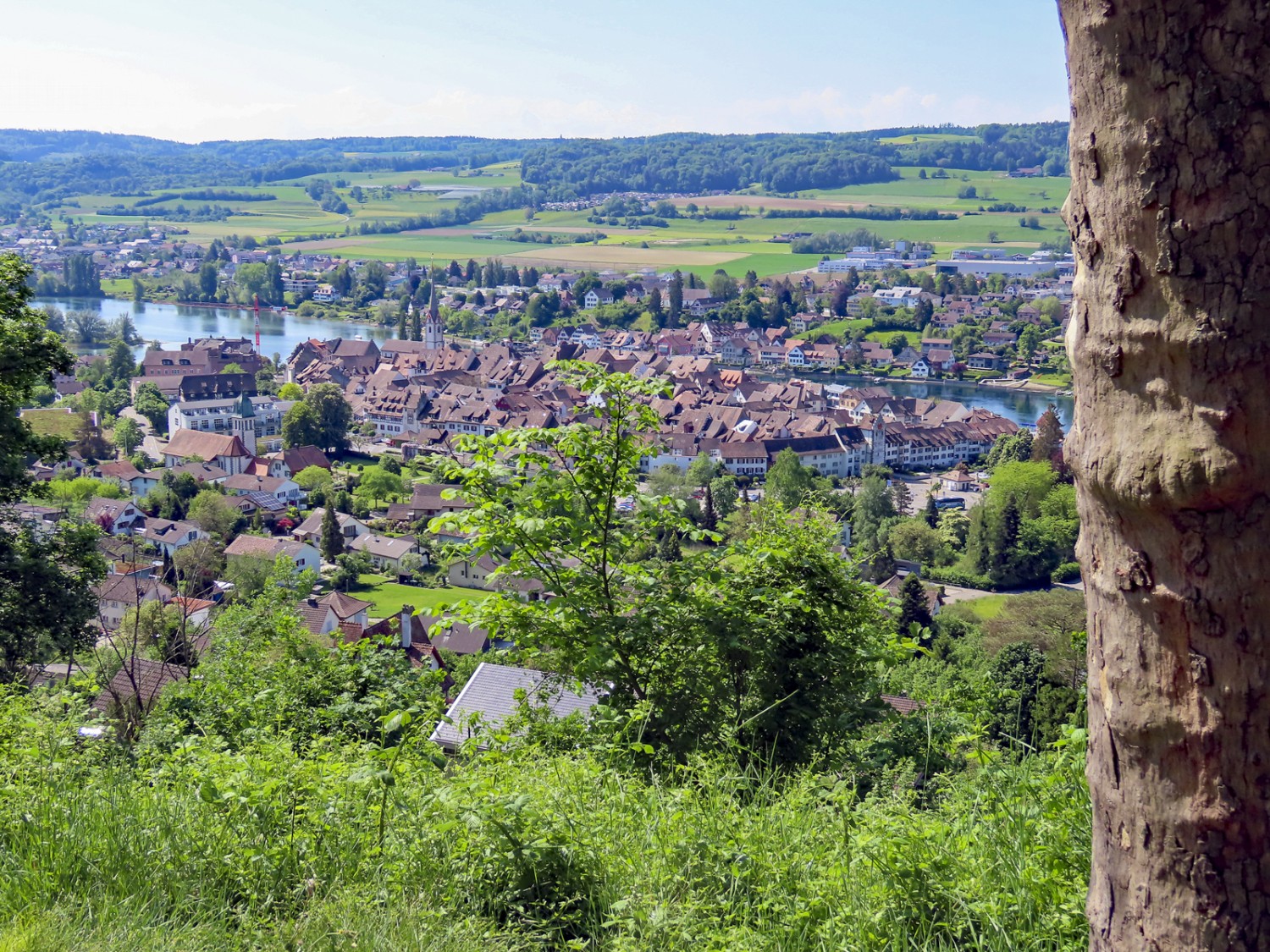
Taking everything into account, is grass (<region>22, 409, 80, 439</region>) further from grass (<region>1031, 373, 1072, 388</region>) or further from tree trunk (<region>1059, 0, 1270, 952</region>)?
grass (<region>1031, 373, 1072, 388</region>)

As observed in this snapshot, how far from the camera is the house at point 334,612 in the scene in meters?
17.1

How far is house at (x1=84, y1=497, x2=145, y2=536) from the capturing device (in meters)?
25.9

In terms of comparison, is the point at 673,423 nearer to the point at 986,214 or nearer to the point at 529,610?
the point at 529,610

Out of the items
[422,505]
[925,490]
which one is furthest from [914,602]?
[925,490]

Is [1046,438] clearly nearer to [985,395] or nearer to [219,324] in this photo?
[985,395]

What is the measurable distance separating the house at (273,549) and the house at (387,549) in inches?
39.1

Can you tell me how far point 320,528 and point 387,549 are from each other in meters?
2.78

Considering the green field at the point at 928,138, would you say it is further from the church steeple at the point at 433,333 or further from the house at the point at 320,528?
the house at the point at 320,528

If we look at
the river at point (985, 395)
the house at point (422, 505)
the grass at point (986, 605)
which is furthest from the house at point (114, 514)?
the river at point (985, 395)

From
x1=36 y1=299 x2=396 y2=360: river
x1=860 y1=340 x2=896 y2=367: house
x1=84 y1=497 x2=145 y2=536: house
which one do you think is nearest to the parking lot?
x1=860 y1=340 x2=896 y2=367: house

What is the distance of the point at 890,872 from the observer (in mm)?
1712

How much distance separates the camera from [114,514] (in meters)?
26.5

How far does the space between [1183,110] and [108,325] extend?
61729 mm

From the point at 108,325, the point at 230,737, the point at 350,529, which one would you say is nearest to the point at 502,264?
the point at 108,325
